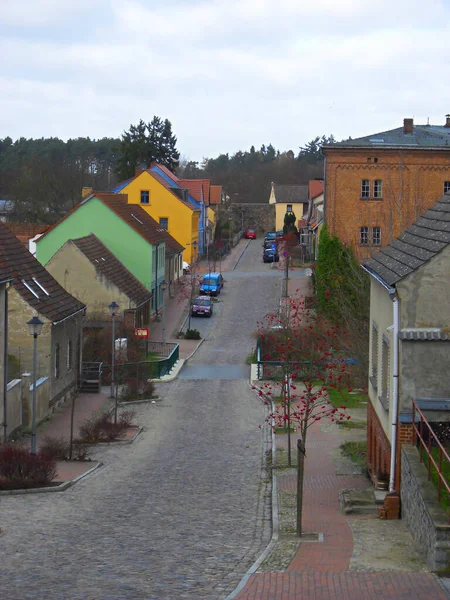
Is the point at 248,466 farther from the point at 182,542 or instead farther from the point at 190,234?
the point at 190,234

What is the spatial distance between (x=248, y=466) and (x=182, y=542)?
8538 mm

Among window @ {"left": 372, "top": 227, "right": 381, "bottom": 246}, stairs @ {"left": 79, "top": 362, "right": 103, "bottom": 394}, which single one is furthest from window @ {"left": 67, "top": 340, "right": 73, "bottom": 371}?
window @ {"left": 372, "top": 227, "right": 381, "bottom": 246}

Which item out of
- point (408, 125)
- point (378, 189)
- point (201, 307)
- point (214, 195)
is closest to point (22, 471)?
point (201, 307)

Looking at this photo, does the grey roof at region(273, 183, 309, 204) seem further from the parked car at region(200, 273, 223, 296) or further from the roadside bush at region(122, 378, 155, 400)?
the roadside bush at region(122, 378, 155, 400)

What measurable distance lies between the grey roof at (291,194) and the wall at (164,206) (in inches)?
1444

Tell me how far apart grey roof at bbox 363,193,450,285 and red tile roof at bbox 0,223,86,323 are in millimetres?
13002

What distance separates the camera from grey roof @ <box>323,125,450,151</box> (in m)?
50.3

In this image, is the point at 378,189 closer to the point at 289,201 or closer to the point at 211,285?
the point at 211,285

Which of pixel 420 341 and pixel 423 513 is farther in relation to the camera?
pixel 420 341

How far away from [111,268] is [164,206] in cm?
2619

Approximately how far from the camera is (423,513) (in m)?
12.5

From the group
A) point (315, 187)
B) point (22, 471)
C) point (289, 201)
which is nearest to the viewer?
point (22, 471)

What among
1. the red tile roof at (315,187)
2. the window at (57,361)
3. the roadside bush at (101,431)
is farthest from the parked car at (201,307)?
the red tile roof at (315,187)

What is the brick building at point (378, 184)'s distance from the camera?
5028 cm
